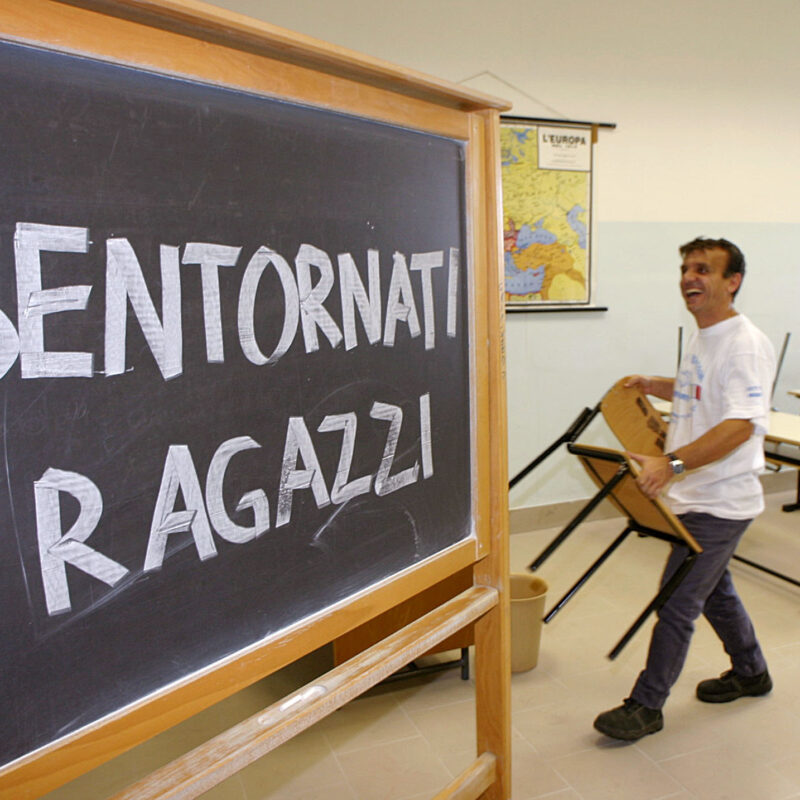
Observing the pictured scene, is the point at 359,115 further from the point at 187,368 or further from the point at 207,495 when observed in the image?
the point at 207,495

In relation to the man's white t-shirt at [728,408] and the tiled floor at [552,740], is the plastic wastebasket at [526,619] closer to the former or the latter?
the tiled floor at [552,740]

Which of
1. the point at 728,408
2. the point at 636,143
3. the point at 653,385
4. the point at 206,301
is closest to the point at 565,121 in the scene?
the point at 636,143

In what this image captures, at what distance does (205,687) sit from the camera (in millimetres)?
906

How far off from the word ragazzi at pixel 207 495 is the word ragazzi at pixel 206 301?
0.35ft

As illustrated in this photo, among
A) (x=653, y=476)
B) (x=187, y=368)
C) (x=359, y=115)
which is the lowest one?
(x=653, y=476)

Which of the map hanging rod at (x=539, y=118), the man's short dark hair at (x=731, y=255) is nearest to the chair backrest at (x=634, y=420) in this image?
the man's short dark hair at (x=731, y=255)

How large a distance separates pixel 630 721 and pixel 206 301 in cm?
175

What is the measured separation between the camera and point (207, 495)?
900 mm

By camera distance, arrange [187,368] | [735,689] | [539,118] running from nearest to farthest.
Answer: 1. [187,368]
2. [735,689]
3. [539,118]

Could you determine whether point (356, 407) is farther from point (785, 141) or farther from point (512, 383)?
point (785, 141)

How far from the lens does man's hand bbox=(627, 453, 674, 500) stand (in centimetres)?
182

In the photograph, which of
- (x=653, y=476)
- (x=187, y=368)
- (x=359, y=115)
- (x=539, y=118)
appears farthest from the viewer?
(x=539, y=118)

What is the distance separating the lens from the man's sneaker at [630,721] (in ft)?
6.64

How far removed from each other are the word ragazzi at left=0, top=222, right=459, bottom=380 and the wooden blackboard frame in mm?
158
